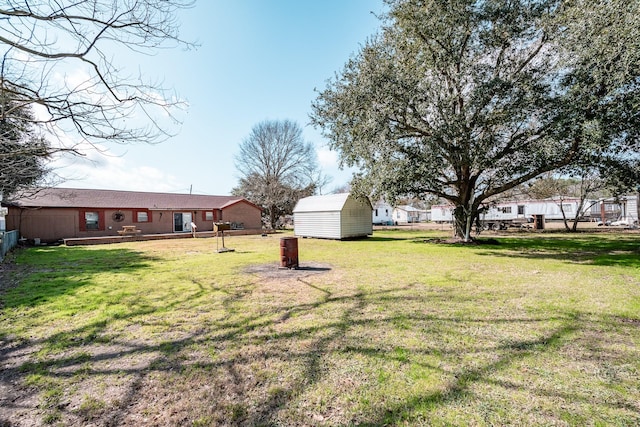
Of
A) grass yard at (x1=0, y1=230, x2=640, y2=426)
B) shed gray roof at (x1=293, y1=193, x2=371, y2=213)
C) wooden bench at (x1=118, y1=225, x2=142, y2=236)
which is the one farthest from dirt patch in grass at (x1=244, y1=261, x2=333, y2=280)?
wooden bench at (x1=118, y1=225, x2=142, y2=236)

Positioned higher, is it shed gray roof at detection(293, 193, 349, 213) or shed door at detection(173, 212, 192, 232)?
shed gray roof at detection(293, 193, 349, 213)

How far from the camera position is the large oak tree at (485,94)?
8.80m

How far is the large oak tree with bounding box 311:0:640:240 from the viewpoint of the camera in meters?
8.80

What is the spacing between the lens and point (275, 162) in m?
30.9

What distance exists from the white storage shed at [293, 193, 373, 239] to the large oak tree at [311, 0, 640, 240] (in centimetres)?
389

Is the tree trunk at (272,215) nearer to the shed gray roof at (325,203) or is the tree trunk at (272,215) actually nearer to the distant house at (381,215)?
the shed gray roof at (325,203)

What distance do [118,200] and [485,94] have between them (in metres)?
24.5

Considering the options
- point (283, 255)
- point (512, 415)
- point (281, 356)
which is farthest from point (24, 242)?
point (512, 415)

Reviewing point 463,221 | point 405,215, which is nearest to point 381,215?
point 405,215

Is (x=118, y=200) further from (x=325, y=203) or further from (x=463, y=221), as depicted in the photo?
(x=463, y=221)

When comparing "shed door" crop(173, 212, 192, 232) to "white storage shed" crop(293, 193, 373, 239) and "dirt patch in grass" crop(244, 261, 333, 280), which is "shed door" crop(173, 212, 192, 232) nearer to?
"white storage shed" crop(293, 193, 373, 239)

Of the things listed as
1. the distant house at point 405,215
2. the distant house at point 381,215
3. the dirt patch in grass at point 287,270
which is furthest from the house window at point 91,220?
the distant house at point 405,215

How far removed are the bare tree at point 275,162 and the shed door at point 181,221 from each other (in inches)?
297

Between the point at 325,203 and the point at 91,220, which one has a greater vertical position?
the point at 325,203
